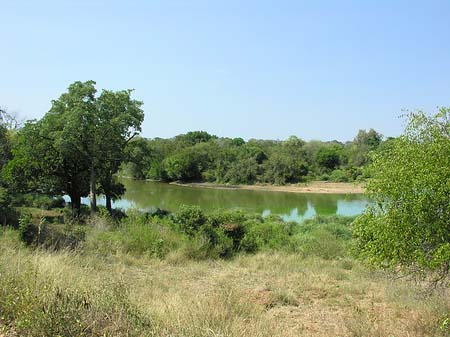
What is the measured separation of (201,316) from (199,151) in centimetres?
7670

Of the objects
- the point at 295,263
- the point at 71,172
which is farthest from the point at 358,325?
the point at 71,172

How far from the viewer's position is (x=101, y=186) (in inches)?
1089

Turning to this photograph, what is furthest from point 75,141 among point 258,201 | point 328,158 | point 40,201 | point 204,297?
point 328,158

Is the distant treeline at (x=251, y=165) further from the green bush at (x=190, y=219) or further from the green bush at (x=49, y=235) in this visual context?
the green bush at (x=49, y=235)

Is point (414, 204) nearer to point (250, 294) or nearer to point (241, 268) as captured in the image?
point (250, 294)

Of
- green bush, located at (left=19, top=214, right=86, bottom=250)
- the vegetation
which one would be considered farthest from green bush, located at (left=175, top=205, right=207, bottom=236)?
green bush, located at (left=19, top=214, right=86, bottom=250)

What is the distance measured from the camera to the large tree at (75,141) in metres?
24.3

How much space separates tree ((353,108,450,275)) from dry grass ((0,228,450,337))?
95 centimetres

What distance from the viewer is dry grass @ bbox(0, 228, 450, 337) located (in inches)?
186

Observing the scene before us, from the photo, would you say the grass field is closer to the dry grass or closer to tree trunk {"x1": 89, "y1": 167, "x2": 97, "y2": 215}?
the dry grass

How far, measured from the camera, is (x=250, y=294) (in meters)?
8.20

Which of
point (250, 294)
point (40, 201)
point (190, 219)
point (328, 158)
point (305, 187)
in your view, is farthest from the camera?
point (328, 158)

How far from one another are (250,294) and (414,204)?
3559mm

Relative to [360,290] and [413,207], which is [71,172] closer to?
[360,290]
